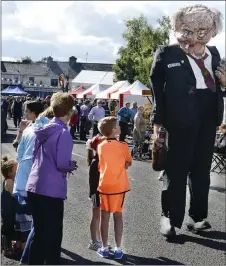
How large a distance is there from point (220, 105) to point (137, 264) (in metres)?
1.55

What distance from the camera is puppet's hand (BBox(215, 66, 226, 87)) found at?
3.93m

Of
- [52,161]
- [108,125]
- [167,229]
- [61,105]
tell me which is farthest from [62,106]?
[167,229]

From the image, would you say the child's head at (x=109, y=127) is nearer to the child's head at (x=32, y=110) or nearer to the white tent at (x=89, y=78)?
the child's head at (x=32, y=110)

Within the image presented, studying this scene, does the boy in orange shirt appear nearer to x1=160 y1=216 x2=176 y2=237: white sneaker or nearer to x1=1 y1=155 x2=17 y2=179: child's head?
x1=160 y1=216 x2=176 y2=237: white sneaker

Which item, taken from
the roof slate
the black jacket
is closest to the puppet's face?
the black jacket

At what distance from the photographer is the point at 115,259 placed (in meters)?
4.45

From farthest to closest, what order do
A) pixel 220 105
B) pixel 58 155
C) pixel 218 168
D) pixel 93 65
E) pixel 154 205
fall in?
pixel 93 65 → pixel 218 168 → pixel 154 205 → pixel 220 105 → pixel 58 155

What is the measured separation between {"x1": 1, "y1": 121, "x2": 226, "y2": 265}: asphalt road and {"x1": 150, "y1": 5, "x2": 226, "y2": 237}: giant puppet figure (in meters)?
0.62

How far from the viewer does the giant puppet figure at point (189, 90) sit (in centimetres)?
392

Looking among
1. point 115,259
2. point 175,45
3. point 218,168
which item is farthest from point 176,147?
point 218,168

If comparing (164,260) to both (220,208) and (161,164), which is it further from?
(220,208)

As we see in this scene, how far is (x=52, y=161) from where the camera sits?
3746 millimetres

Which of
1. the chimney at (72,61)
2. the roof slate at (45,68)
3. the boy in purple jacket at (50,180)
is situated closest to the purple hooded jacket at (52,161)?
the boy in purple jacket at (50,180)

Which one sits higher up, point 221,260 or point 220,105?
point 220,105
